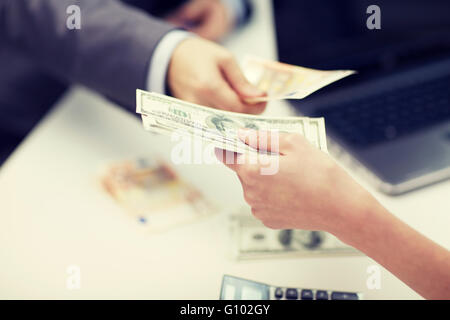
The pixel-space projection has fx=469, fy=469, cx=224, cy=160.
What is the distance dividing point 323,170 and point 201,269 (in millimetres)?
257

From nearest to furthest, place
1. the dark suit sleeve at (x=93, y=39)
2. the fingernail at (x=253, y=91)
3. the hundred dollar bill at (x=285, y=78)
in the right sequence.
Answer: the hundred dollar bill at (x=285, y=78) < the fingernail at (x=253, y=91) < the dark suit sleeve at (x=93, y=39)

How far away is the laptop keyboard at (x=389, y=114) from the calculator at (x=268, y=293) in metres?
0.29

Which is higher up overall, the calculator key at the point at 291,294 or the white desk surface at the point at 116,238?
the white desk surface at the point at 116,238

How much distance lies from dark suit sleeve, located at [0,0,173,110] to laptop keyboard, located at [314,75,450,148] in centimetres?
36

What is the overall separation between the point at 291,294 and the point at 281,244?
0.34 ft

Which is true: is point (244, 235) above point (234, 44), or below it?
below

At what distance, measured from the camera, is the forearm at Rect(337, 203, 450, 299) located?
54cm

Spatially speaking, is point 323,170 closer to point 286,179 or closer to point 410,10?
point 286,179

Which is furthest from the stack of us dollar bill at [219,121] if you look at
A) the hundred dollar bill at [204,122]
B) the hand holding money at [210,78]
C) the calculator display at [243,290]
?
the calculator display at [243,290]

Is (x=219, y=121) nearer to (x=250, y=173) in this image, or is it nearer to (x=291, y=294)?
(x=250, y=173)

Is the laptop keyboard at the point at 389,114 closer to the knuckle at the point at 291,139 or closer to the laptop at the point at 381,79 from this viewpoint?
the laptop at the point at 381,79

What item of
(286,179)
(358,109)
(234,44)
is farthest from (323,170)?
(234,44)

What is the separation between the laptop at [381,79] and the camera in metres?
0.80
